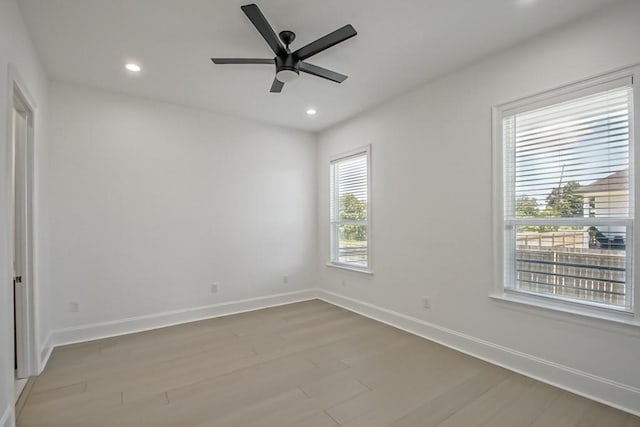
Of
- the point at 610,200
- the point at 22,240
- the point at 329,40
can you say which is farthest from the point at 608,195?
the point at 22,240

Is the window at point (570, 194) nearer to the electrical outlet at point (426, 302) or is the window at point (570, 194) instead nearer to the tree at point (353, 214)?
the electrical outlet at point (426, 302)

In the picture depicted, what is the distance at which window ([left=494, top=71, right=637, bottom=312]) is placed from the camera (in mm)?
2275

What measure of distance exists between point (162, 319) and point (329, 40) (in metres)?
3.73

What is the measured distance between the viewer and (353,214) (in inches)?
190

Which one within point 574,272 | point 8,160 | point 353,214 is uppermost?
point 8,160

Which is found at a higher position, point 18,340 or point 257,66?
point 257,66

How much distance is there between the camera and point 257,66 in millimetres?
3123

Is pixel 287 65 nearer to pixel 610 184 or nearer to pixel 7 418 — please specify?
pixel 610 184

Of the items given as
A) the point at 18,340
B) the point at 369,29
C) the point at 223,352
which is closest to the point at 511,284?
the point at 369,29

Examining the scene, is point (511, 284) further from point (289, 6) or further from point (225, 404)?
point (289, 6)

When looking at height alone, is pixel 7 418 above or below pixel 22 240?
below

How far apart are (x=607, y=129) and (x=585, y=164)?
28 cm

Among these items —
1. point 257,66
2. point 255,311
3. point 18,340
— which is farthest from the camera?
point 255,311

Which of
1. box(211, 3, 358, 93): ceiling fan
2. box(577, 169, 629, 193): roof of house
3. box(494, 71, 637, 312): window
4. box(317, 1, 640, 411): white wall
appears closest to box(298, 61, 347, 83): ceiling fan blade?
box(211, 3, 358, 93): ceiling fan
